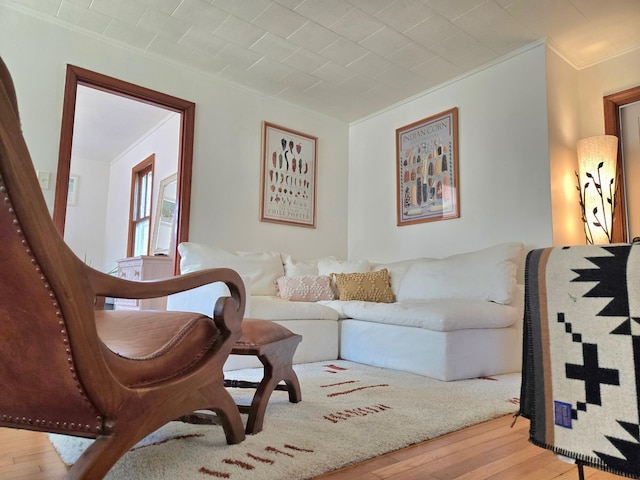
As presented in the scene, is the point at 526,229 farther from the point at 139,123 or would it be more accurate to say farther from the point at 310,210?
the point at 139,123

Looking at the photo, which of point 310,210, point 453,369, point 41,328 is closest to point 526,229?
point 453,369

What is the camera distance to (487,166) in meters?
3.57

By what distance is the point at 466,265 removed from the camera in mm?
3135

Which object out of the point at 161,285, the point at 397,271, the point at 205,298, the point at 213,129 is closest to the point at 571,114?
the point at 397,271

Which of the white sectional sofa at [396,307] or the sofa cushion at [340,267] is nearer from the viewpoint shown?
the white sectional sofa at [396,307]

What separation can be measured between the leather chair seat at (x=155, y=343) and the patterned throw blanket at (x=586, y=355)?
0.85 metres

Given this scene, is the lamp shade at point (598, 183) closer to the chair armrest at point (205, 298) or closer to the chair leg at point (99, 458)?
the chair armrest at point (205, 298)

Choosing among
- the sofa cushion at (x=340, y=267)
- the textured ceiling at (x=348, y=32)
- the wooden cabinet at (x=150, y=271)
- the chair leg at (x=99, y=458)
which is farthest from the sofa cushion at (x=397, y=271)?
the chair leg at (x=99, y=458)

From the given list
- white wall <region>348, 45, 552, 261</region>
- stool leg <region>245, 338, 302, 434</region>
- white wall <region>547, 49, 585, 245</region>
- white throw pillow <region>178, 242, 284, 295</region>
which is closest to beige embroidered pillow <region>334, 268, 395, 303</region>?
white throw pillow <region>178, 242, 284, 295</region>

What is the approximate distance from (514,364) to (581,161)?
5.71ft

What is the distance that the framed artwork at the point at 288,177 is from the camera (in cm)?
421

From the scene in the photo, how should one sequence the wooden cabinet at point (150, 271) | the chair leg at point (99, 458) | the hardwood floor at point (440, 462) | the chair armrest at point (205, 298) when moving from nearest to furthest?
the chair leg at point (99, 458)
the hardwood floor at point (440, 462)
the chair armrest at point (205, 298)
the wooden cabinet at point (150, 271)

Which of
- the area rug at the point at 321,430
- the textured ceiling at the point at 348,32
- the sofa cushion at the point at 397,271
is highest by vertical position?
the textured ceiling at the point at 348,32

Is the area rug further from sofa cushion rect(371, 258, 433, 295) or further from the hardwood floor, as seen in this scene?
sofa cushion rect(371, 258, 433, 295)
